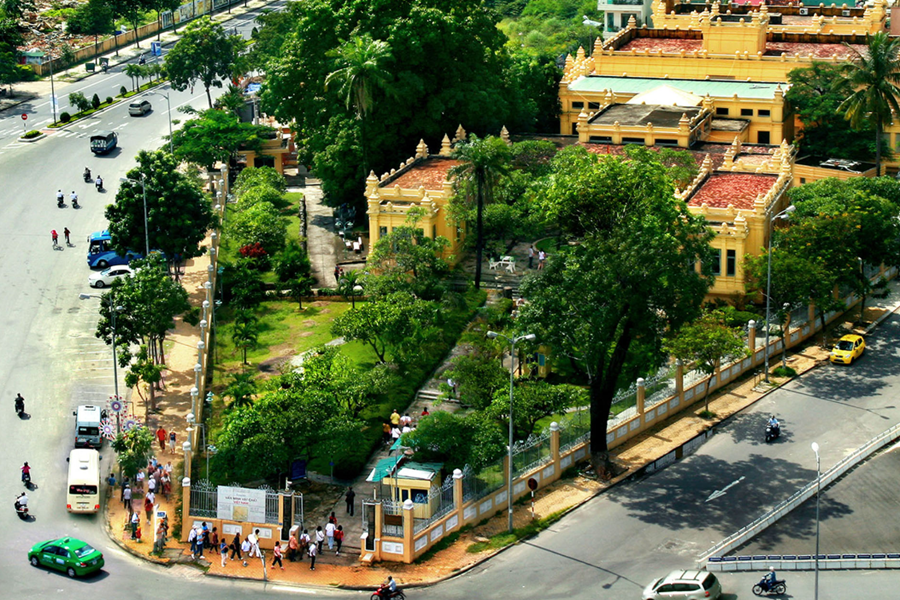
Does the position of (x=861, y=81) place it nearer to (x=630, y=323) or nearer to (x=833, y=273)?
(x=833, y=273)

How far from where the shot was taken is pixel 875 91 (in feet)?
360

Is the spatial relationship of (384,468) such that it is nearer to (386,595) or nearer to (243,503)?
(243,503)

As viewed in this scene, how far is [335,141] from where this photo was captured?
110 metres

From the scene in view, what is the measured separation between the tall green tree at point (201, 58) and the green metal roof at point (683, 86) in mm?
40580

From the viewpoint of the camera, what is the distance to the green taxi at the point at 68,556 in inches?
2704

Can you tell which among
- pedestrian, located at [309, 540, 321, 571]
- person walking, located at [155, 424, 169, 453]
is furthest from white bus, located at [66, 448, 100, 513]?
pedestrian, located at [309, 540, 321, 571]

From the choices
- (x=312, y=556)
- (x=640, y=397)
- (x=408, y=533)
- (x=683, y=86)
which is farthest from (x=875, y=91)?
(x=312, y=556)

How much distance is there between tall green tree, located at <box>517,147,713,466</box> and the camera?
73.1 meters

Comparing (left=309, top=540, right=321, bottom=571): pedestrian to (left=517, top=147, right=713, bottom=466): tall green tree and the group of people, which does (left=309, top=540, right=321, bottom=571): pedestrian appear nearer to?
the group of people

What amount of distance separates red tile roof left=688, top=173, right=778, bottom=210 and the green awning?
98.4 ft

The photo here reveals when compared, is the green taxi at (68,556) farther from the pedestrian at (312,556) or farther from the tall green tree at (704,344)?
the tall green tree at (704,344)

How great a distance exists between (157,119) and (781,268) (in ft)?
251

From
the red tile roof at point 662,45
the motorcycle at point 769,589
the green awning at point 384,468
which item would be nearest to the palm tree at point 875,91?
the red tile roof at point 662,45

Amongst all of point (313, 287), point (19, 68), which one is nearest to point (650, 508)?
point (313, 287)
